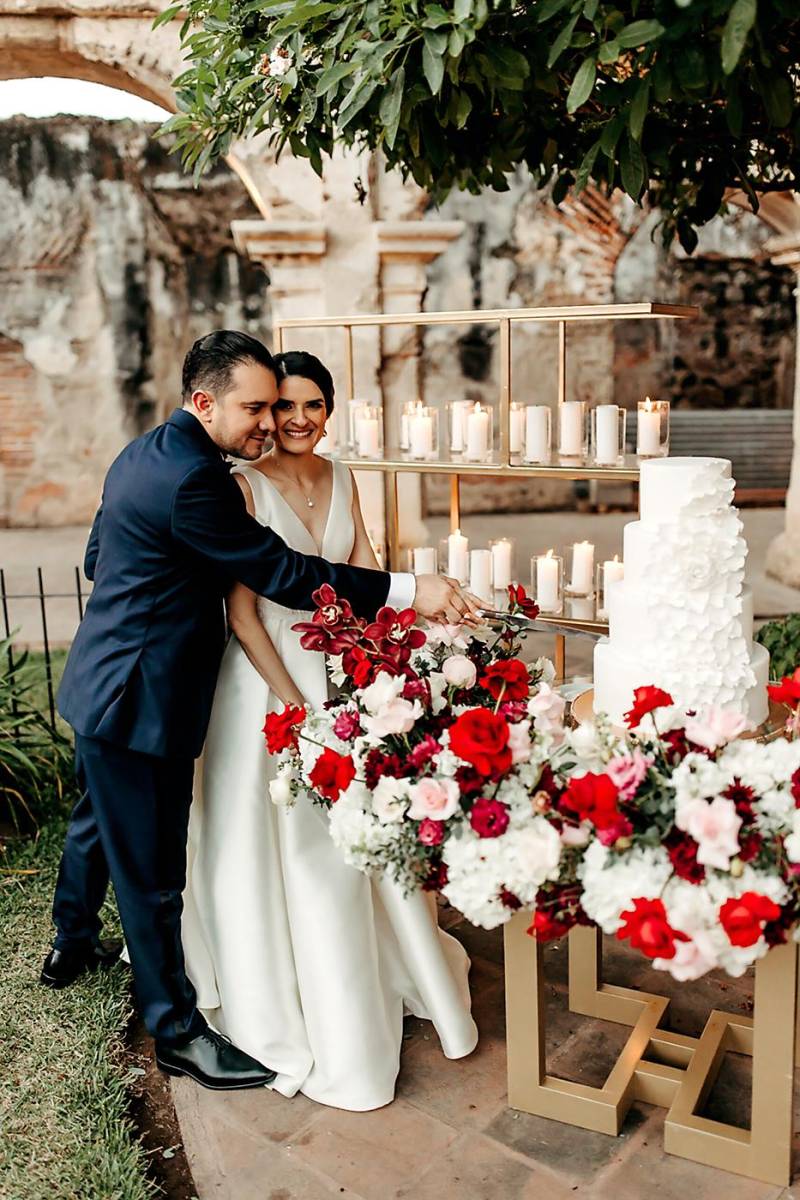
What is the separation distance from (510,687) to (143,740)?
875 mm

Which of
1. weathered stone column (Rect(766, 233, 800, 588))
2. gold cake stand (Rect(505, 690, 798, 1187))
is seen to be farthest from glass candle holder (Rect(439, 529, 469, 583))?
weathered stone column (Rect(766, 233, 800, 588))

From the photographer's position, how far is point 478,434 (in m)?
3.89

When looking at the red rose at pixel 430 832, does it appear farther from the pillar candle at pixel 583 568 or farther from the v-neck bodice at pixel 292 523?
the pillar candle at pixel 583 568

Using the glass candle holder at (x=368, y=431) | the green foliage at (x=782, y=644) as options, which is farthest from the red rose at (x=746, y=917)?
the green foliage at (x=782, y=644)

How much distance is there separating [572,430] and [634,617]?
1297mm

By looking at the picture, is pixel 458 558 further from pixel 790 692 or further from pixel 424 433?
pixel 790 692

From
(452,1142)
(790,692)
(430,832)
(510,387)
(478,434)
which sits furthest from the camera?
(478,434)

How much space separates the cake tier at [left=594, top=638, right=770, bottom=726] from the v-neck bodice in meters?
0.77

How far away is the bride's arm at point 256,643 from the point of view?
107 inches

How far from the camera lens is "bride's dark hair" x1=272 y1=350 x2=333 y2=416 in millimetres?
2833

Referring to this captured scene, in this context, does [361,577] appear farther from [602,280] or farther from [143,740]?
[602,280]

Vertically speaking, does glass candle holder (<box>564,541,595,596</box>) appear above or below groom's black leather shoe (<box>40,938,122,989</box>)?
above

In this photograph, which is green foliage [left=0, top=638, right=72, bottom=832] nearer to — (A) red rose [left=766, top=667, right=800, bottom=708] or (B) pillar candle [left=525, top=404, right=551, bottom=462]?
(B) pillar candle [left=525, top=404, right=551, bottom=462]

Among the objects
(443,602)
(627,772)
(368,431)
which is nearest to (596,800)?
(627,772)
